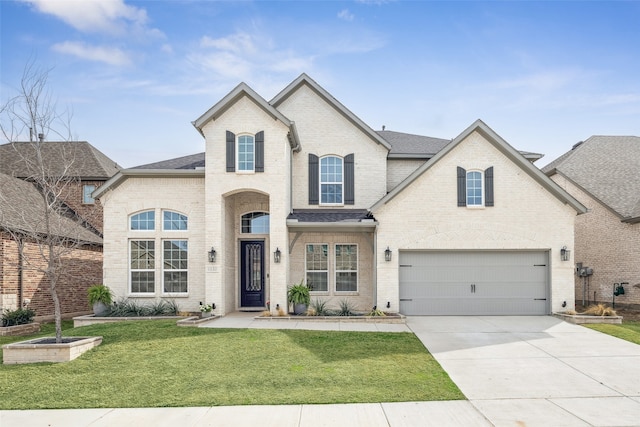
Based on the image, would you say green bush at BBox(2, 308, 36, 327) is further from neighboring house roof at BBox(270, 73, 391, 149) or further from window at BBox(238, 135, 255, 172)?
neighboring house roof at BBox(270, 73, 391, 149)

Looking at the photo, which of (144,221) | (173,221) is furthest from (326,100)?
(144,221)

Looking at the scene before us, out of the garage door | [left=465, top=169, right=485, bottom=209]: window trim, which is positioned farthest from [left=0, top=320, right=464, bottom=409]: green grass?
[left=465, top=169, right=485, bottom=209]: window trim

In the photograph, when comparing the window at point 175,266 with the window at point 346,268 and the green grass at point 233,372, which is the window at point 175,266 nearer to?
the green grass at point 233,372

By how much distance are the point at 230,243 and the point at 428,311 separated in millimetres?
7367

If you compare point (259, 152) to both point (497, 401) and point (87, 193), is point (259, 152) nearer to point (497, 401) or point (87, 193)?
point (497, 401)

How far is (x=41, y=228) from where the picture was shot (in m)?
16.6

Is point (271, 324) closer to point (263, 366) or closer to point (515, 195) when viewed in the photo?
point (263, 366)

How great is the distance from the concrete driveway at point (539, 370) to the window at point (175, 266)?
8035mm

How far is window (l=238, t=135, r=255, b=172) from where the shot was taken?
16.1 m

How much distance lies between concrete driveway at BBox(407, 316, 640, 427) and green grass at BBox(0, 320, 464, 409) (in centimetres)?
68

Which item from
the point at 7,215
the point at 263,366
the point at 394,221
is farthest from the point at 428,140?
the point at 7,215

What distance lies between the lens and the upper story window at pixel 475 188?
16.3 meters

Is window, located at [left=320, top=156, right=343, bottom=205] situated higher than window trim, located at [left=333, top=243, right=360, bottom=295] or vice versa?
window, located at [left=320, top=156, right=343, bottom=205]

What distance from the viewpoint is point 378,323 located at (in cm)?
1461
